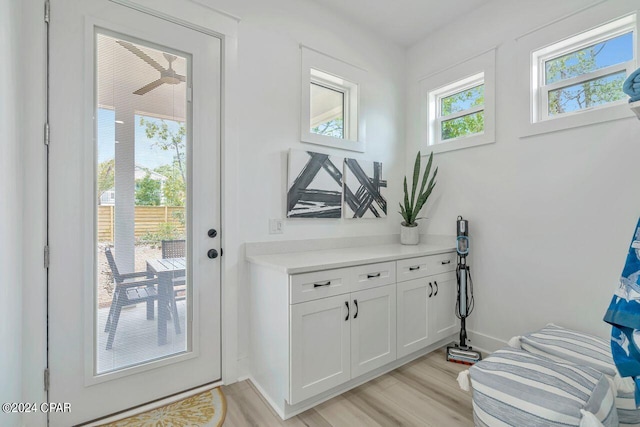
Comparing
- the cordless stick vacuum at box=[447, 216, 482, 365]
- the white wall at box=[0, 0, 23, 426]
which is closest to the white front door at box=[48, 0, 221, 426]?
the white wall at box=[0, 0, 23, 426]

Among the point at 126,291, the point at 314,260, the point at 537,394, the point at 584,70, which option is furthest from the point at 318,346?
the point at 584,70

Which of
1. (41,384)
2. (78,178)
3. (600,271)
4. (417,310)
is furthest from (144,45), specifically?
(600,271)

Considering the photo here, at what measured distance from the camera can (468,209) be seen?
2.69m

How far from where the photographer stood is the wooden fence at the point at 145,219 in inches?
66.6

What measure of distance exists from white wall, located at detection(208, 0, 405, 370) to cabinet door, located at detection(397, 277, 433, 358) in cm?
74

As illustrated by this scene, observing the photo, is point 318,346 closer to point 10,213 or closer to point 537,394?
point 537,394

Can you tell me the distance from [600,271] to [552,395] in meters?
1.20

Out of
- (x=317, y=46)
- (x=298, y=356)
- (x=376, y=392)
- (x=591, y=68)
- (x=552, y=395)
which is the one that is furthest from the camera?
(x=317, y=46)

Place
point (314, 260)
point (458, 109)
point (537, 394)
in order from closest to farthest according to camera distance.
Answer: point (537, 394) < point (314, 260) < point (458, 109)

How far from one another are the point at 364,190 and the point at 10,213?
7.85ft

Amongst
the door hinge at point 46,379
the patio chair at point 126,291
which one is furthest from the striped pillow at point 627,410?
the door hinge at point 46,379

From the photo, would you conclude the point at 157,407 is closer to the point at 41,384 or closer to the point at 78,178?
the point at 41,384

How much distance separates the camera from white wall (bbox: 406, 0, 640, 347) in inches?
76.0

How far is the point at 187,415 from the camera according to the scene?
172 centimetres
